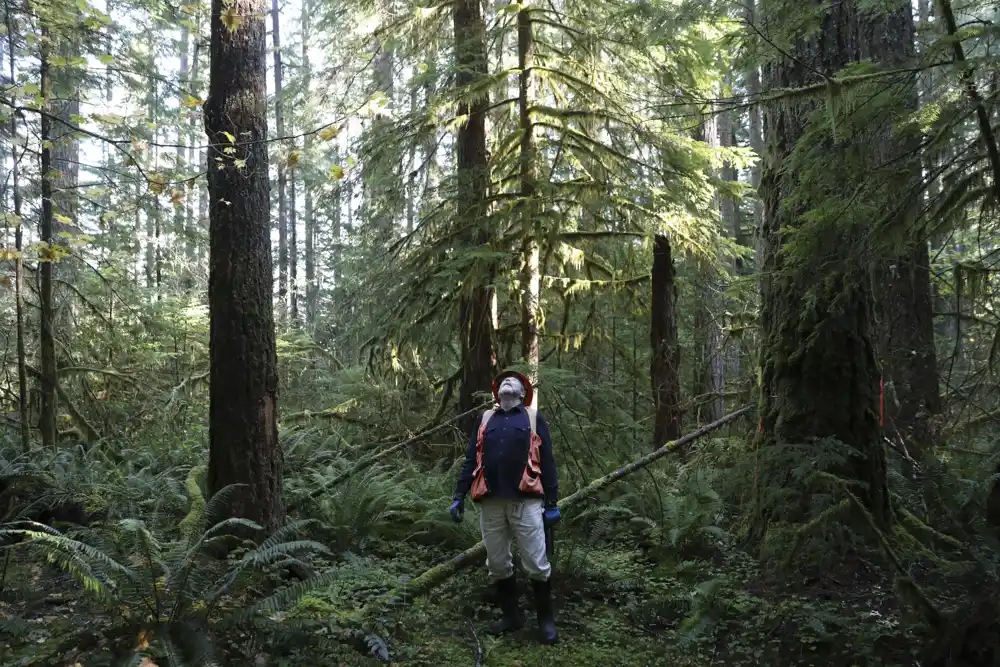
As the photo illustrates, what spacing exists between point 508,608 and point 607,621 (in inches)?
29.9

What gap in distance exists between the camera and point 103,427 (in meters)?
11.0

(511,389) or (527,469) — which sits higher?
(511,389)

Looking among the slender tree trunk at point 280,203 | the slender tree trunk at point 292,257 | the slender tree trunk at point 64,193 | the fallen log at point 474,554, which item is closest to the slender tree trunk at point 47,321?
the slender tree trunk at point 64,193

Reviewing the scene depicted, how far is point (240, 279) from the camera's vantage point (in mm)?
5828

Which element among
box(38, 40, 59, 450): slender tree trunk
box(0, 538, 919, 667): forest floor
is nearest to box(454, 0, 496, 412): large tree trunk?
box(0, 538, 919, 667): forest floor

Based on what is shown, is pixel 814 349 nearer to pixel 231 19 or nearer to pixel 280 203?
pixel 231 19

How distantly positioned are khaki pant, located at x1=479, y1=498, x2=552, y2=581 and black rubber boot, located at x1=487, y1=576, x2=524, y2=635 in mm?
72

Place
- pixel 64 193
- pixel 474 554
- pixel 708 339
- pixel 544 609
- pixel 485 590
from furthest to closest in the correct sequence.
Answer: pixel 708 339, pixel 64 193, pixel 474 554, pixel 485 590, pixel 544 609

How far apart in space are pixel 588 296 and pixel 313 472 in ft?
14.1

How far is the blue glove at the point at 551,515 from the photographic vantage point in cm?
517

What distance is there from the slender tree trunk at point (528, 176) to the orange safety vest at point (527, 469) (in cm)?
276

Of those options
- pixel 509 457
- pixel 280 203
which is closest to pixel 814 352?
pixel 509 457

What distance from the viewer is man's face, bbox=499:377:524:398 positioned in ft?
17.6

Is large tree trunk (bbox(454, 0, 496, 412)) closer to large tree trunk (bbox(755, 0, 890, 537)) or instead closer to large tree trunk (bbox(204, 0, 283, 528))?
large tree trunk (bbox(204, 0, 283, 528))
